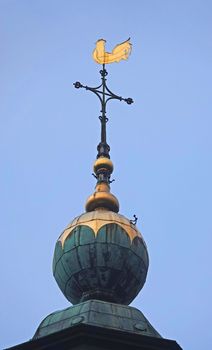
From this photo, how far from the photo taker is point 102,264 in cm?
2864

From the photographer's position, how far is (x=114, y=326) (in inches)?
1046

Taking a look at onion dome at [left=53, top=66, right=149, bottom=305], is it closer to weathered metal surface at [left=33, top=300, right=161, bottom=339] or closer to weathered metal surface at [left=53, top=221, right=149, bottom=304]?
weathered metal surface at [left=53, top=221, right=149, bottom=304]

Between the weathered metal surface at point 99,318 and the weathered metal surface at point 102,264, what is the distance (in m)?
1.09

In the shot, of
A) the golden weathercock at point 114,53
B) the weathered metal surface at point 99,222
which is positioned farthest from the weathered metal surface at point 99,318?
the golden weathercock at point 114,53

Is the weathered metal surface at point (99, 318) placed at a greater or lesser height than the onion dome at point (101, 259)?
lesser

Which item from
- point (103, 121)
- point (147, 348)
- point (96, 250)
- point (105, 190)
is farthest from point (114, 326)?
point (103, 121)

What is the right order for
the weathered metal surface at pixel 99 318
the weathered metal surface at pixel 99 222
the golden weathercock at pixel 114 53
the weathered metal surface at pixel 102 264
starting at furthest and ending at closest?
the golden weathercock at pixel 114 53, the weathered metal surface at pixel 99 222, the weathered metal surface at pixel 102 264, the weathered metal surface at pixel 99 318

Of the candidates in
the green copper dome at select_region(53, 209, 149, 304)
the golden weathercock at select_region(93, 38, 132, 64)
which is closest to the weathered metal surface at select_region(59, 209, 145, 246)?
the green copper dome at select_region(53, 209, 149, 304)

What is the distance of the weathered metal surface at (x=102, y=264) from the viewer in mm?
28703

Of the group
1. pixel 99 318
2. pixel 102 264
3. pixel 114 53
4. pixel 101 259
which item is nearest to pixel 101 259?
pixel 101 259

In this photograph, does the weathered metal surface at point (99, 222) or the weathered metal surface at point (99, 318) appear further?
the weathered metal surface at point (99, 222)

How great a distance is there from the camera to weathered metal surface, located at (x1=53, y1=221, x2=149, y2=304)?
2870 centimetres

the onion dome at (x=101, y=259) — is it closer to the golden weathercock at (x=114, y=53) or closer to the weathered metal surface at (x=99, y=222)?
the weathered metal surface at (x=99, y=222)

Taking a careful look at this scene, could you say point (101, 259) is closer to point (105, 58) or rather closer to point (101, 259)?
point (101, 259)
